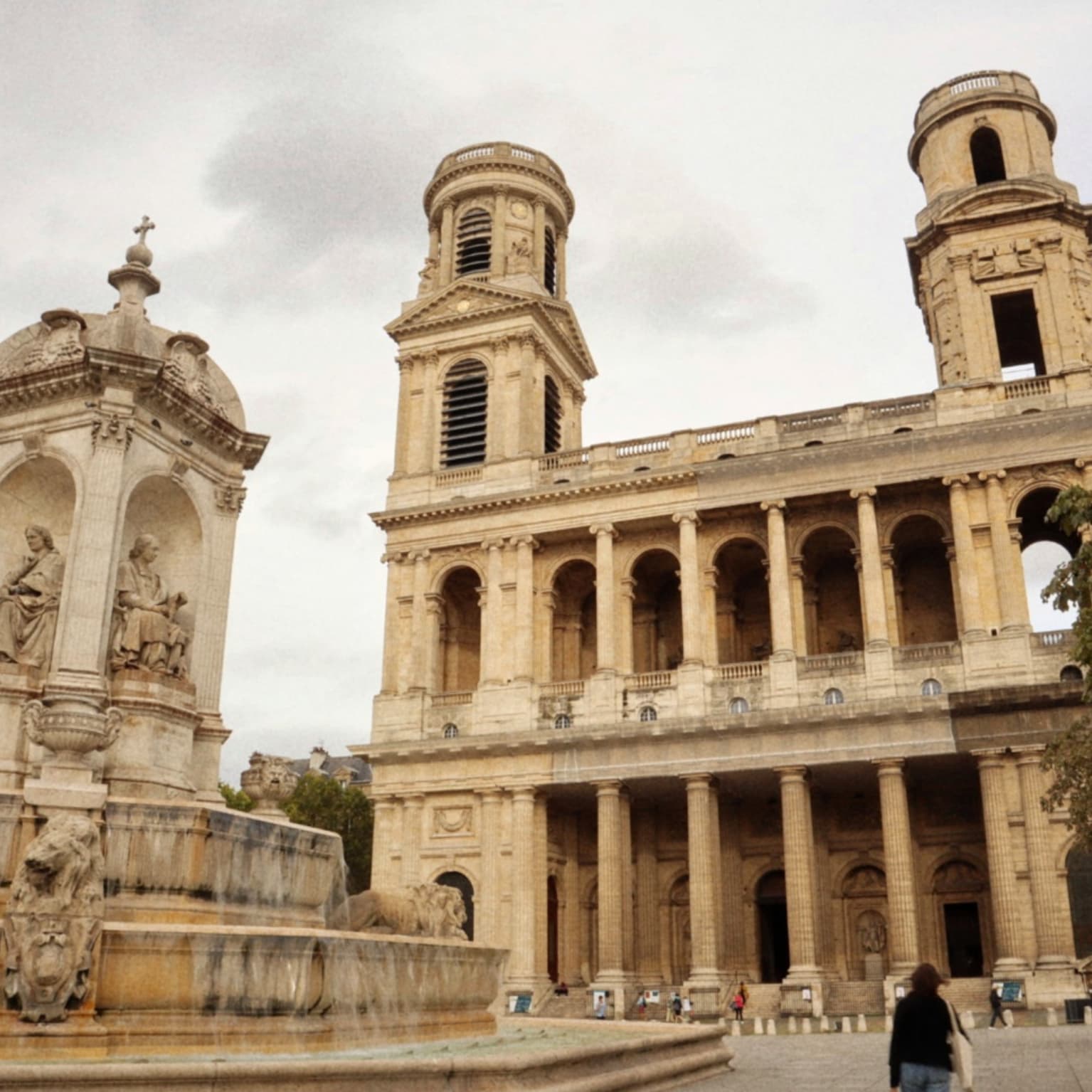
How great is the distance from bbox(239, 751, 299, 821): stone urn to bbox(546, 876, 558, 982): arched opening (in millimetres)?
26545

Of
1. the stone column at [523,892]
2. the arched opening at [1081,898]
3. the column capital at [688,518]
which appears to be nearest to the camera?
the arched opening at [1081,898]

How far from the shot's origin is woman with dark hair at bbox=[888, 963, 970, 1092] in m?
7.53

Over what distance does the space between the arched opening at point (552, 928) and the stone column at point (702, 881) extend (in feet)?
17.6

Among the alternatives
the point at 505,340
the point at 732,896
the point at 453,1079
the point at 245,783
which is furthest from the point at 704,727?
the point at 453,1079

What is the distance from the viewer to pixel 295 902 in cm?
1121

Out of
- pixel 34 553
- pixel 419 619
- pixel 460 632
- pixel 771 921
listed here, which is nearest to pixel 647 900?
pixel 771 921

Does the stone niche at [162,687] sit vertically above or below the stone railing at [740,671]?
below

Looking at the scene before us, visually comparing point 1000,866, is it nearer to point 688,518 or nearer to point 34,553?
point 688,518

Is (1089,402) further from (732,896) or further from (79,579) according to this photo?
(79,579)

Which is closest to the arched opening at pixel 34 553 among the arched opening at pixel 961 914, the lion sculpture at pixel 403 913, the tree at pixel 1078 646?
the lion sculpture at pixel 403 913

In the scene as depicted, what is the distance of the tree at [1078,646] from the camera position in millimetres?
16578

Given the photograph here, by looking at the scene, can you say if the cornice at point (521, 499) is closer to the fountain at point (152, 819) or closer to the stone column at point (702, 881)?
the stone column at point (702, 881)

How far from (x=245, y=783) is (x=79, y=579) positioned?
2.62 m

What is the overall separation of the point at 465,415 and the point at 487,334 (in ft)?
10.1
